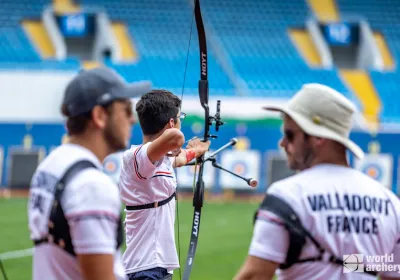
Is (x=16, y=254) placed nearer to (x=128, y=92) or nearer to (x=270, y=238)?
(x=128, y=92)

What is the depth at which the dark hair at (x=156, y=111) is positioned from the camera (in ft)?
15.8

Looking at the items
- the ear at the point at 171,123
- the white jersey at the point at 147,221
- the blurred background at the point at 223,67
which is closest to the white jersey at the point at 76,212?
the white jersey at the point at 147,221

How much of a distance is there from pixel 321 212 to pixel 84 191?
817mm

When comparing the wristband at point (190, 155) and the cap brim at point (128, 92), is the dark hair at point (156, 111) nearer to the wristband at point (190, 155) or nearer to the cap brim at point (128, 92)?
the wristband at point (190, 155)

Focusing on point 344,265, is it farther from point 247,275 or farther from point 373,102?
point 373,102

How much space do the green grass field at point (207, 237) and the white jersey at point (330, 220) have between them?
5964mm

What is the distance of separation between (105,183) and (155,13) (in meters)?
23.6

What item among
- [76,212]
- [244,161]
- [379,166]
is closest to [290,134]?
[76,212]

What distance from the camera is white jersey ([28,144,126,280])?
9.55ft

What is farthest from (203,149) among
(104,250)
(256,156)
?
(256,156)

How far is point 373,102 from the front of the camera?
966 inches

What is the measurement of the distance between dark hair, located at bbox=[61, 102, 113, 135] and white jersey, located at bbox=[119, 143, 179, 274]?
1.58 metres

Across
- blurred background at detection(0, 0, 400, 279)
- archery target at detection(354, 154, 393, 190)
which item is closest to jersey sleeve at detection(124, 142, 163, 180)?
blurred background at detection(0, 0, 400, 279)

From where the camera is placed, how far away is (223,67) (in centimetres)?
2480
